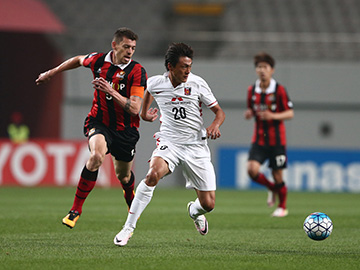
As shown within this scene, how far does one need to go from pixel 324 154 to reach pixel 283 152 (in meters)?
8.21

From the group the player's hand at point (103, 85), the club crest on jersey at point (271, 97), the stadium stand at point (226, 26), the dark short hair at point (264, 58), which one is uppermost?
the stadium stand at point (226, 26)

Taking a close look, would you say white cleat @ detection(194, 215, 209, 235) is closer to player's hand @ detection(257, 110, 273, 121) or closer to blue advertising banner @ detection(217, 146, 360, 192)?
player's hand @ detection(257, 110, 273, 121)

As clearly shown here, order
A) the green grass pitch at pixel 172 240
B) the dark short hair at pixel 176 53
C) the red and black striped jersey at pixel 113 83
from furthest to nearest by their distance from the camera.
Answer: the red and black striped jersey at pixel 113 83 < the dark short hair at pixel 176 53 < the green grass pitch at pixel 172 240

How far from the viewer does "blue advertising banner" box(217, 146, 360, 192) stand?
18.2m

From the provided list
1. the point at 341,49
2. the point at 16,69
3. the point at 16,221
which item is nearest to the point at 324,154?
the point at 341,49

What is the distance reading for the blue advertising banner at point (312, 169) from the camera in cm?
Answer: 1817

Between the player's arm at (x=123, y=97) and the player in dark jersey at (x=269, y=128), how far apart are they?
3756mm

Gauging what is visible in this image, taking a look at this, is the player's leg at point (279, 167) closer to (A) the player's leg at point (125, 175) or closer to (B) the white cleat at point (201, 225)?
(A) the player's leg at point (125, 175)

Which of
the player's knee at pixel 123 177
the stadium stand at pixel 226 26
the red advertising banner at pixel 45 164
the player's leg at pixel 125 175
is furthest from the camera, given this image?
the stadium stand at pixel 226 26

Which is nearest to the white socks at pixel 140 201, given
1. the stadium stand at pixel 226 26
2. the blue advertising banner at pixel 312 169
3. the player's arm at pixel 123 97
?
the player's arm at pixel 123 97

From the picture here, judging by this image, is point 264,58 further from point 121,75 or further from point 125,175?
point 121,75

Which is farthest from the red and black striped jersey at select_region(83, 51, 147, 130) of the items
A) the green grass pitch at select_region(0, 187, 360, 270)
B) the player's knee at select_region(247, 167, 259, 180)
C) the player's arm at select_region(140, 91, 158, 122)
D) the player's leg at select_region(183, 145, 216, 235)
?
the player's knee at select_region(247, 167, 259, 180)

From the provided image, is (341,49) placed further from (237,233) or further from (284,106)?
(237,233)

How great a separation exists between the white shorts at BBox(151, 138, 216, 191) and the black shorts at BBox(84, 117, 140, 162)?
2.09ft
